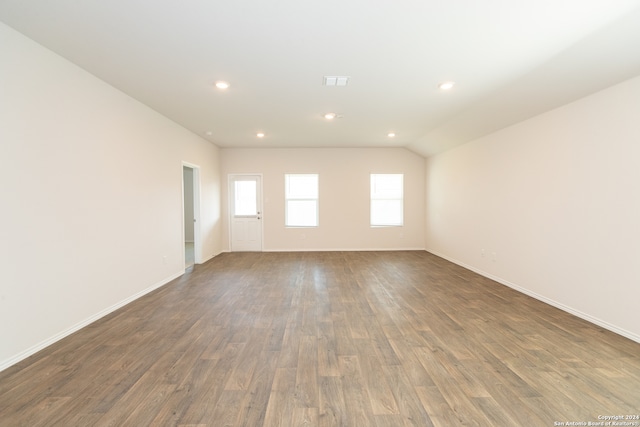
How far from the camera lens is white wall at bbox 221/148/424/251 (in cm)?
711

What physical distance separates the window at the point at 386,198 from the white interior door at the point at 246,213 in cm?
298

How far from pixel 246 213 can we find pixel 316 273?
3044 mm

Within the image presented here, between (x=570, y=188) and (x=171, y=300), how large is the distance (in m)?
5.08

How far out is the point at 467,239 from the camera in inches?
211

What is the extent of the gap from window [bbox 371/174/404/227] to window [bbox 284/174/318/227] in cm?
154

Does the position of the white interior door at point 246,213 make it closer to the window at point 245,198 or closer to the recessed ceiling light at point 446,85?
the window at point 245,198

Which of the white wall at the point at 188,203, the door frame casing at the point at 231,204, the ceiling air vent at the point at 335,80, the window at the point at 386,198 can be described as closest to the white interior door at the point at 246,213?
the door frame casing at the point at 231,204

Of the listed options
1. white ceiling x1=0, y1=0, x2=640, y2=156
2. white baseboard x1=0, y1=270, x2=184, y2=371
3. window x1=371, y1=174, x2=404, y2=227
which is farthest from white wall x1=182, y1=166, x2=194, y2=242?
window x1=371, y1=174, x2=404, y2=227

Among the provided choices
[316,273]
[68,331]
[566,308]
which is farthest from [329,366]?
[566,308]

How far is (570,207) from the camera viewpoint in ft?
10.5

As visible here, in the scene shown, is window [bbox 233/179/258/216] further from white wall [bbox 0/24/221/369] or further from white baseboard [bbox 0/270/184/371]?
white baseboard [bbox 0/270/184/371]

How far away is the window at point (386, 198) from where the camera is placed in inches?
287

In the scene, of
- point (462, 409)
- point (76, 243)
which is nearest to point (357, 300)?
point (462, 409)

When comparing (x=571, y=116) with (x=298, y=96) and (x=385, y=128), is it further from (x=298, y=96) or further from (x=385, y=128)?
(x=298, y=96)
